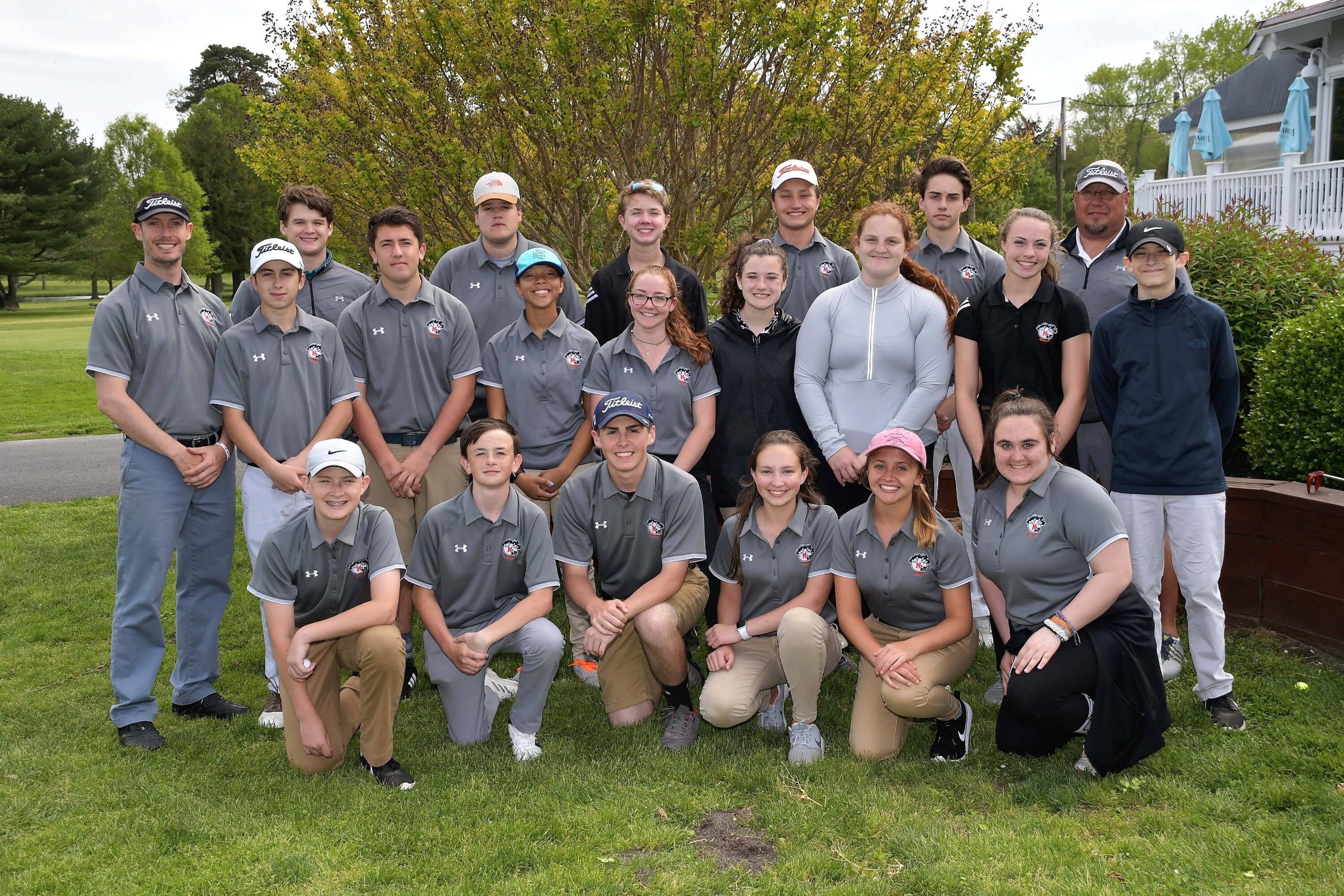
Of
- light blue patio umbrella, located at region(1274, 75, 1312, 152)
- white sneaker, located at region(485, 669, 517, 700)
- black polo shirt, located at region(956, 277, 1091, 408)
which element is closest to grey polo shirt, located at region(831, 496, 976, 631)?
black polo shirt, located at region(956, 277, 1091, 408)

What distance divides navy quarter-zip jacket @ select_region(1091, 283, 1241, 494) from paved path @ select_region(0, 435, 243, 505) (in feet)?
29.2

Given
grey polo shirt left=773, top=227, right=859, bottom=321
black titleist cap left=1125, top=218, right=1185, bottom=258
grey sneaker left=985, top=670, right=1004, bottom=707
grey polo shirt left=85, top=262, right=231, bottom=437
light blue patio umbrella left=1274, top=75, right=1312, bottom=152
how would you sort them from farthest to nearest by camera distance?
light blue patio umbrella left=1274, top=75, right=1312, bottom=152 < grey polo shirt left=773, top=227, right=859, bottom=321 < grey sneaker left=985, top=670, right=1004, bottom=707 < grey polo shirt left=85, top=262, right=231, bottom=437 < black titleist cap left=1125, top=218, right=1185, bottom=258

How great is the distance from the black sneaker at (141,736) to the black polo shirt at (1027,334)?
4.35 m

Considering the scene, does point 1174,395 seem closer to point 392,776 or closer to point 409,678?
point 392,776

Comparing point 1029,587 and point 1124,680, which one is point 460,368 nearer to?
point 1029,587

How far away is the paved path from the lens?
10625mm

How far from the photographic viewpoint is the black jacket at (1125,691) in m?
4.12

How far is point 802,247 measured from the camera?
6.02m

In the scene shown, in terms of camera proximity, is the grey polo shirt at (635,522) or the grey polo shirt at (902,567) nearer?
the grey polo shirt at (902,567)

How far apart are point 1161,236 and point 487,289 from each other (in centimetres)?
364

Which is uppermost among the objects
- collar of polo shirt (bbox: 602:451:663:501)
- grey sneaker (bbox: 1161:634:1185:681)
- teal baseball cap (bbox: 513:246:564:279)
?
teal baseball cap (bbox: 513:246:564:279)

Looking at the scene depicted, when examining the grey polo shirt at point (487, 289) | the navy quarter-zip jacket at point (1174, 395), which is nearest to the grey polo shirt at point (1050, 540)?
the navy quarter-zip jacket at point (1174, 395)

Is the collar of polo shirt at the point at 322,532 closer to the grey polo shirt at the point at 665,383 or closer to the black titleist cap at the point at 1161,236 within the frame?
the grey polo shirt at the point at 665,383

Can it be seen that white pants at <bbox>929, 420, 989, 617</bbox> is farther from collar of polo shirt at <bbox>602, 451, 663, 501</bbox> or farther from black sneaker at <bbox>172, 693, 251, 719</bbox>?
black sneaker at <bbox>172, 693, 251, 719</bbox>
